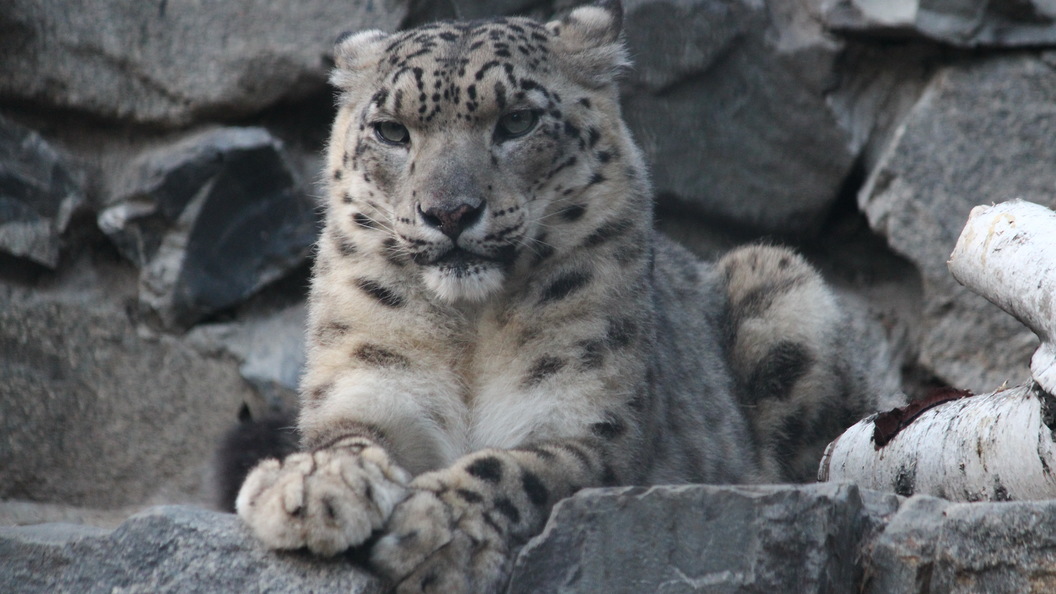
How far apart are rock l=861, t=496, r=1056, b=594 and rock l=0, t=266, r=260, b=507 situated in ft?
10.5

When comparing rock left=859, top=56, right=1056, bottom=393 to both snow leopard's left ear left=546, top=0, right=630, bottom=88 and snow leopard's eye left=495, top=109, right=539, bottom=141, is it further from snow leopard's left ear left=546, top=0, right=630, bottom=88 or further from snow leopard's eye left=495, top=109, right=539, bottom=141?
snow leopard's eye left=495, top=109, right=539, bottom=141

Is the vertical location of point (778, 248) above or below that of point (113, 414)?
above

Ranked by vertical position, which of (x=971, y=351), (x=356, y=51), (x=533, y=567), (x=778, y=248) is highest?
(x=356, y=51)

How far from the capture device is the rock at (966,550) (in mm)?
2330

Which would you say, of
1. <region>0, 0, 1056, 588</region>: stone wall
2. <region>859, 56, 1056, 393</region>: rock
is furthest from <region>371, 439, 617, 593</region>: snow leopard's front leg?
<region>859, 56, 1056, 393</region>: rock

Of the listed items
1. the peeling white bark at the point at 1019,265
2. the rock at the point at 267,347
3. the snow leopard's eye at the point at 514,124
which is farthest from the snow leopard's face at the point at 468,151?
the rock at the point at 267,347

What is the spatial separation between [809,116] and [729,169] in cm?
43

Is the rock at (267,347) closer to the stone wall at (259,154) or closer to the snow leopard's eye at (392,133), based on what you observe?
the stone wall at (259,154)

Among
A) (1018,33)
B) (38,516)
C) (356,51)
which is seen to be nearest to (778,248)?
(1018,33)

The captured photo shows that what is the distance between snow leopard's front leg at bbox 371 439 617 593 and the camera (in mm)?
2475

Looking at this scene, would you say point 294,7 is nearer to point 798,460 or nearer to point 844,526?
point 798,460

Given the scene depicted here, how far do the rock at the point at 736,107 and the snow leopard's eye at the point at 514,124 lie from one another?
80.1 inches

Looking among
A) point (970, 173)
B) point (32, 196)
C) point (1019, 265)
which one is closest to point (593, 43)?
point (1019, 265)

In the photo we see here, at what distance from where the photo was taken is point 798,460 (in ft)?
14.7
